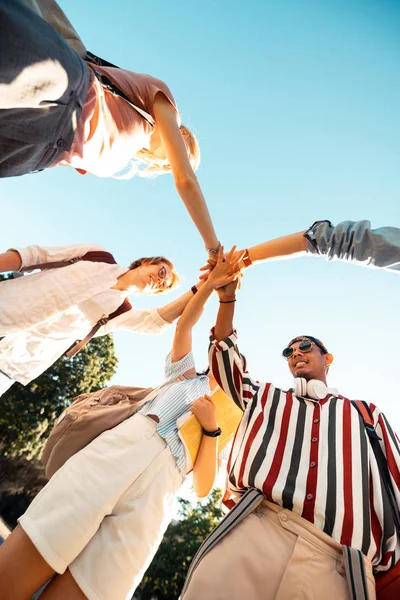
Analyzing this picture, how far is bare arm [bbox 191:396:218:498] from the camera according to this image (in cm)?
282

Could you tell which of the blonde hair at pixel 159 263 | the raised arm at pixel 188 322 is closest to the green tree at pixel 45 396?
the blonde hair at pixel 159 263

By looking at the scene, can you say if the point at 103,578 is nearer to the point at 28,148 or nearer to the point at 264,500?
the point at 264,500

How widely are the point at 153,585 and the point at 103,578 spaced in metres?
17.4

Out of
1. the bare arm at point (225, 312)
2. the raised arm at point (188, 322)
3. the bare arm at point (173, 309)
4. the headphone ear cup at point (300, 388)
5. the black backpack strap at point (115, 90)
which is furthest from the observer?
the bare arm at point (173, 309)

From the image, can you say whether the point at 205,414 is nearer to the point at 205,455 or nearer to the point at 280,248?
the point at 205,455

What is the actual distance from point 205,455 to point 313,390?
112 centimetres

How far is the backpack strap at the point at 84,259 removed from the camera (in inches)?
113

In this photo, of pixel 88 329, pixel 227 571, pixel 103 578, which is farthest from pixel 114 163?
pixel 103 578

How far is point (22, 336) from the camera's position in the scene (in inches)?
114

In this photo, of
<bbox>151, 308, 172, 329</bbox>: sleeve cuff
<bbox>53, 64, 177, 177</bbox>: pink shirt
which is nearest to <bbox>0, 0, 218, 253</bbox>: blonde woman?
<bbox>53, 64, 177, 177</bbox>: pink shirt

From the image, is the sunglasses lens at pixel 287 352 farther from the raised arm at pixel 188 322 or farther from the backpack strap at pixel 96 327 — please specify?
the backpack strap at pixel 96 327

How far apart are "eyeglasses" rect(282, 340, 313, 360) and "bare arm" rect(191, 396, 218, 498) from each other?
0.91m

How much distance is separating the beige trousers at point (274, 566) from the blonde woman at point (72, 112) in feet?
6.44

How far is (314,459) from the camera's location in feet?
6.65
